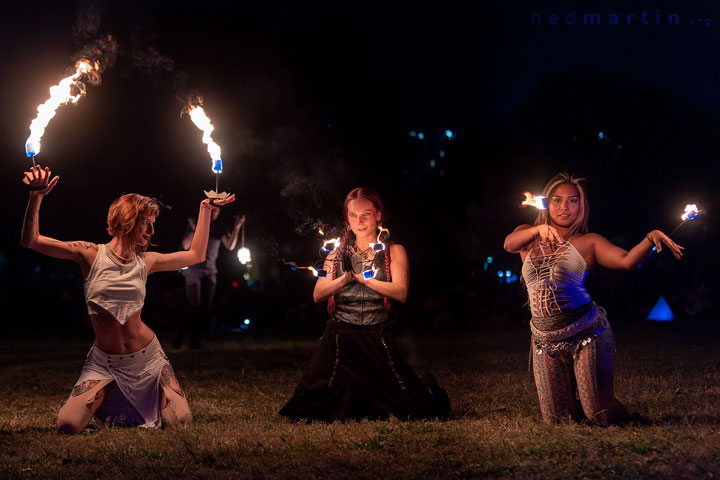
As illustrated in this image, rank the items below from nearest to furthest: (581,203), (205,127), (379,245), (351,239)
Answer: (581,203), (379,245), (351,239), (205,127)

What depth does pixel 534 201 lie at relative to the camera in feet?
19.0

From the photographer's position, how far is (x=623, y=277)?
61.3 ft

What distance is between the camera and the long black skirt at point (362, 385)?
21.0 feet

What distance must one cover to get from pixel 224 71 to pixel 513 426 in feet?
38.9

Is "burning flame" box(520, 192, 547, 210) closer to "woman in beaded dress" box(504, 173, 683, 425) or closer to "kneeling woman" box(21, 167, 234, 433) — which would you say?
"woman in beaded dress" box(504, 173, 683, 425)

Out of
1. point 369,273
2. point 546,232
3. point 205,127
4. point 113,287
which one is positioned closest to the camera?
point 546,232

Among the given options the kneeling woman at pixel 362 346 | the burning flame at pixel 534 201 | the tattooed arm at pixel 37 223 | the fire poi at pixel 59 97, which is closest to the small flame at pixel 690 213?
the burning flame at pixel 534 201

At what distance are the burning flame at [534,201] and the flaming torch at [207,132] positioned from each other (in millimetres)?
2364

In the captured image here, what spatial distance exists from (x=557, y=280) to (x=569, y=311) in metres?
0.25

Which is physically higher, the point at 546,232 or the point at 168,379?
the point at 546,232

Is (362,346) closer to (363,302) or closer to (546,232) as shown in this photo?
(363,302)

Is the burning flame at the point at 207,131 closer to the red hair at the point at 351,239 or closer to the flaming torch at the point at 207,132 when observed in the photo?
the flaming torch at the point at 207,132

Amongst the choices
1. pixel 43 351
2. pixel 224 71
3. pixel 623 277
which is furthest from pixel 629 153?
pixel 43 351

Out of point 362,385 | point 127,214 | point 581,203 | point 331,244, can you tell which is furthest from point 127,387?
point 581,203
